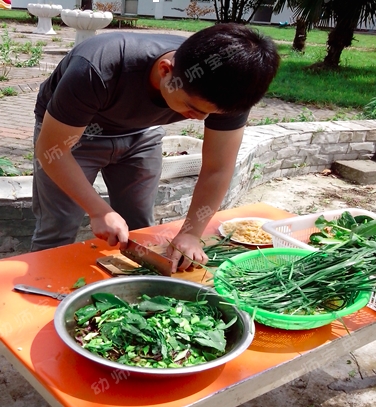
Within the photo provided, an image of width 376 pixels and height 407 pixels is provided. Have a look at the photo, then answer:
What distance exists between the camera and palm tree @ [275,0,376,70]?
9586mm

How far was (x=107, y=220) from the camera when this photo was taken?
1.79m

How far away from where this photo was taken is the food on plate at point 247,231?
207cm

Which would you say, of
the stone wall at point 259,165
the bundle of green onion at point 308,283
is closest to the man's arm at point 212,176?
the bundle of green onion at point 308,283

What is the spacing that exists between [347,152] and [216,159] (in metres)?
4.11

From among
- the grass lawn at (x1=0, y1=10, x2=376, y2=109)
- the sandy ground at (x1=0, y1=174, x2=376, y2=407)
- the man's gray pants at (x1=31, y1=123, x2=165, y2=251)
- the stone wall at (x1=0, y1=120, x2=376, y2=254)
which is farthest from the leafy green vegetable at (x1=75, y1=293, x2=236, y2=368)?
the grass lawn at (x1=0, y1=10, x2=376, y2=109)

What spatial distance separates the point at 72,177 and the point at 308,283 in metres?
0.86

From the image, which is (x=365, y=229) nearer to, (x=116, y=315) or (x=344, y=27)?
(x=116, y=315)

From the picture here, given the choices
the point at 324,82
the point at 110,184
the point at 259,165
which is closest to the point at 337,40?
the point at 324,82

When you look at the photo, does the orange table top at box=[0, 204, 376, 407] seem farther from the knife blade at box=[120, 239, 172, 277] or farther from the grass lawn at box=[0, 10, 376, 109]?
the grass lawn at box=[0, 10, 376, 109]

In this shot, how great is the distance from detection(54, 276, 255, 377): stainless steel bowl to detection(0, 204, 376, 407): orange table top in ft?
0.22

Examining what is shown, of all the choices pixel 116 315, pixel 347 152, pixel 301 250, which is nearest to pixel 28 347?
pixel 116 315

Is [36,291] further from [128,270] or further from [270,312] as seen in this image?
[270,312]

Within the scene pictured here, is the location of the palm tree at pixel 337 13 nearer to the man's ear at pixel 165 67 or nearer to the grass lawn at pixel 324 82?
the grass lawn at pixel 324 82

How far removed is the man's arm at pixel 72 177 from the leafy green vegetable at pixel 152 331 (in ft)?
Answer: 1.10
